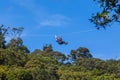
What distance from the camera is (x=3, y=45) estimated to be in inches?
3767

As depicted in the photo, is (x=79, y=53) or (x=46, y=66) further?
(x=79, y=53)

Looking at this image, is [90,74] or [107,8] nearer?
[107,8]

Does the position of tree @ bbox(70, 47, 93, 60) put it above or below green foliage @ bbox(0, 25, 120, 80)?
above

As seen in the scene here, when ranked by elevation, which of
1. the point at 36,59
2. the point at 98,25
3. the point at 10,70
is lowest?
the point at 98,25

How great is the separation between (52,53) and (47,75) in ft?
113

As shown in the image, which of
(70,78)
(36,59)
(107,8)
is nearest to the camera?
(107,8)

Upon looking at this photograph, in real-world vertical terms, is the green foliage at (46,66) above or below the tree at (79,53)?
below

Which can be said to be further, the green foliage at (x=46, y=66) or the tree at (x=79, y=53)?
the tree at (x=79, y=53)

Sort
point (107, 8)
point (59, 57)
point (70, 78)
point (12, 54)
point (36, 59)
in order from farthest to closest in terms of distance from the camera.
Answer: point (59, 57) → point (36, 59) → point (70, 78) → point (12, 54) → point (107, 8)

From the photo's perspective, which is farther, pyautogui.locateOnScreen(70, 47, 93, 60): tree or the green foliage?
pyautogui.locateOnScreen(70, 47, 93, 60): tree

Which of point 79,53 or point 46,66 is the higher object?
point 79,53

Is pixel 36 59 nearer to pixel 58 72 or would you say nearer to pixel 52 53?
pixel 58 72

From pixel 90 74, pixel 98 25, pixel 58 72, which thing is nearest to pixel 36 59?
pixel 58 72

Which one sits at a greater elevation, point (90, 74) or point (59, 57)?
point (59, 57)
